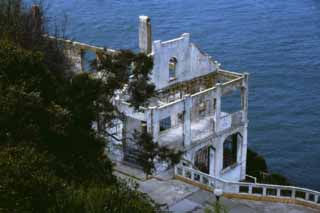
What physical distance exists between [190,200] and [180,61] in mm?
11676

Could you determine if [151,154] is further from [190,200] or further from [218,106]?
[218,106]

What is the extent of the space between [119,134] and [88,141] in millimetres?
13352

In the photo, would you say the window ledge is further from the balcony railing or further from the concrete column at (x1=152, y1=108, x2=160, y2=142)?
the concrete column at (x1=152, y1=108, x2=160, y2=142)

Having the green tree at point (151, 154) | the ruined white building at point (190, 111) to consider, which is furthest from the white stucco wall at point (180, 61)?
the green tree at point (151, 154)

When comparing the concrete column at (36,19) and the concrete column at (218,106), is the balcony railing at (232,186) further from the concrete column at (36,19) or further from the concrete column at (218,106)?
the concrete column at (36,19)

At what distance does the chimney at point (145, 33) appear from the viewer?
124 ft

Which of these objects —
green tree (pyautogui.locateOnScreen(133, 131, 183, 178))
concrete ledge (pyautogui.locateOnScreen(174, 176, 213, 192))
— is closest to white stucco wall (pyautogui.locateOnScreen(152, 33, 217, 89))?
concrete ledge (pyautogui.locateOnScreen(174, 176, 213, 192))

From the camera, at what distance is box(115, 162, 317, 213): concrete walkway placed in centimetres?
2920

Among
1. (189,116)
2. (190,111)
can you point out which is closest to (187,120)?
(189,116)

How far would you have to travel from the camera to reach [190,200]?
30094 millimetres

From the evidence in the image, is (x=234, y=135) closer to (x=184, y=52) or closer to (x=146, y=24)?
(x=184, y=52)

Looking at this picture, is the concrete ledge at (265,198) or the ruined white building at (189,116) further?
the ruined white building at (189,116)

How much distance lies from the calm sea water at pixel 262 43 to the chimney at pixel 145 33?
20.7 meters

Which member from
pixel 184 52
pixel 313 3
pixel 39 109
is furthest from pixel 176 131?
pixel 313 3
